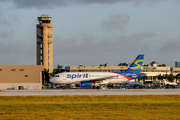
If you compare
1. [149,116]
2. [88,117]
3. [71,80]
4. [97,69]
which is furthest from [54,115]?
[97,69]

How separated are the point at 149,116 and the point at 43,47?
385ft

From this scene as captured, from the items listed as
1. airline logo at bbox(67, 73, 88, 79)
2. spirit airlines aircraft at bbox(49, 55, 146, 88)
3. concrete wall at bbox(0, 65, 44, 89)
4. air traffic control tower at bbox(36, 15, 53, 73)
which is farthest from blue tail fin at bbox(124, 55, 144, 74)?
air traffic control tower at bbox(36, 15, 53, 73)

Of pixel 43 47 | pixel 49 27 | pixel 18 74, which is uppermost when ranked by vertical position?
pixel 49 27

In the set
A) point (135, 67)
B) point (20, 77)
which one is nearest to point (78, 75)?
point (20, 77)

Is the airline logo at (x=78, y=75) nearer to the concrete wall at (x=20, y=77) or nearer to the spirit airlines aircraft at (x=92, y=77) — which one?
the spirit airlines aircraft at (x=92, y=77)

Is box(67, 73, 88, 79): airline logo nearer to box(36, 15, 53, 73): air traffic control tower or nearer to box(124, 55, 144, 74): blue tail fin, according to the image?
box(124, 55, 144, 74): blue tail fin

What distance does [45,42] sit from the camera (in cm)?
13988

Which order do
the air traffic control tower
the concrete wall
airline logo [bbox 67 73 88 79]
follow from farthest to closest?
the air traffic control tower
airline logo [bbox 67 73 88 79]
the concrete wall

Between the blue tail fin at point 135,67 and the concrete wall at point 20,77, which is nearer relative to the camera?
the concrete wall at point 20,77

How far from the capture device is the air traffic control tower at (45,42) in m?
140

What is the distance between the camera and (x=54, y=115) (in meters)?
27.5

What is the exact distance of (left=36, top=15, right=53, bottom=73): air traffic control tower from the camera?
140 m

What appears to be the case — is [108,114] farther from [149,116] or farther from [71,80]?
[71,80]

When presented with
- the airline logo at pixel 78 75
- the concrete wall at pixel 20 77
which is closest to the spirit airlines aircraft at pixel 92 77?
the airline logo at pixel 78 75
